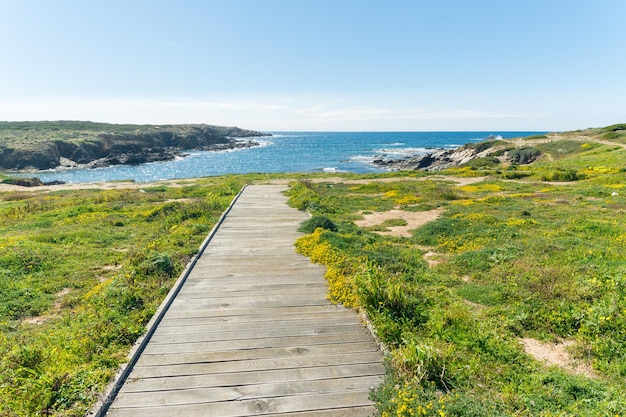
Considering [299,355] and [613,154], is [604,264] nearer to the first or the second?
[299,355]

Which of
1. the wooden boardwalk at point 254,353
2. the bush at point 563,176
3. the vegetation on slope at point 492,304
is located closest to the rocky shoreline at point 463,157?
the bush at point 563,176

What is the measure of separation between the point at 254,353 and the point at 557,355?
5644 mm

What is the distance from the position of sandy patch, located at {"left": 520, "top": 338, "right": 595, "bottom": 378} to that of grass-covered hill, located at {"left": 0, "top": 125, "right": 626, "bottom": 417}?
0.03 m

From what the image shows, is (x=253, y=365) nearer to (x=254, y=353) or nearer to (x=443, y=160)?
(x=254, y=353)

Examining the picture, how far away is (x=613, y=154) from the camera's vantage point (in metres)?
38.8

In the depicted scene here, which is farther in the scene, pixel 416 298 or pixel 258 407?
pixel 416 298

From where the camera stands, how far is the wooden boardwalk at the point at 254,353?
4.32 m

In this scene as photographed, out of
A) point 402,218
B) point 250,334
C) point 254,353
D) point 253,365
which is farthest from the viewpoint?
point 402,218

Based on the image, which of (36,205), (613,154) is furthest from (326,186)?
(613,154)

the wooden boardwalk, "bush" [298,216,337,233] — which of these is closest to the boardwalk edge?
the wooden boardwalk

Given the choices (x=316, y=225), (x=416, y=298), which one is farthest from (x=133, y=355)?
(x=316, y=225)

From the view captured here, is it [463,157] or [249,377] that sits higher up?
[463,157]

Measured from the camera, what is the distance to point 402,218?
1828 centimetres

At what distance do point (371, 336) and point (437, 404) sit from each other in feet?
6.11
